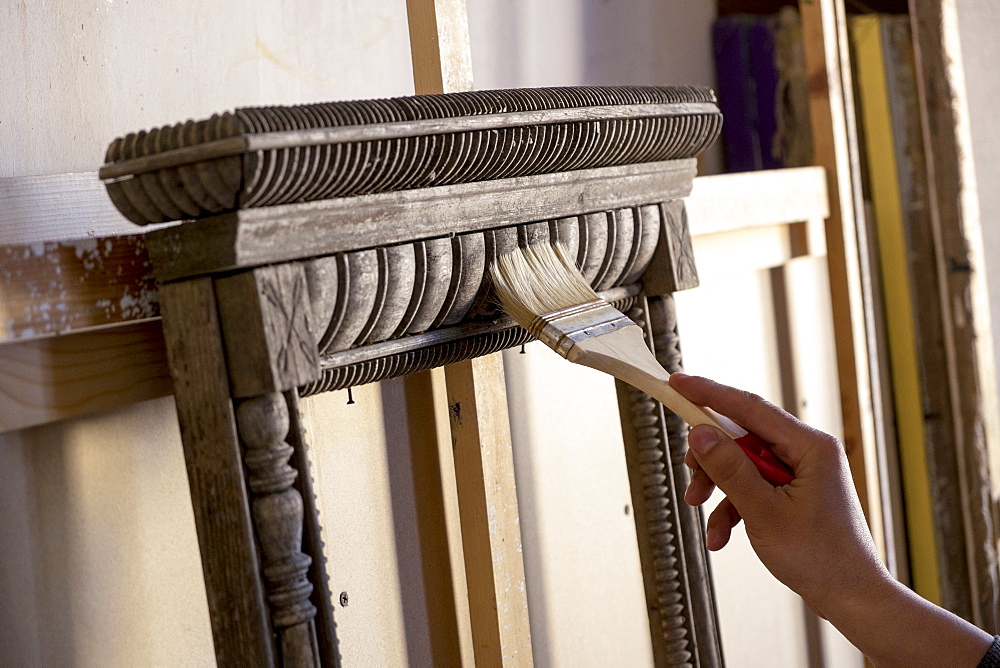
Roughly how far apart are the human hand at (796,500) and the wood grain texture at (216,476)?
0.28m

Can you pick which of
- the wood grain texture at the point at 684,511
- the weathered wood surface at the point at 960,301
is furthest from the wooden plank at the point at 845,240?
the wood grain texture at the point at 684,511

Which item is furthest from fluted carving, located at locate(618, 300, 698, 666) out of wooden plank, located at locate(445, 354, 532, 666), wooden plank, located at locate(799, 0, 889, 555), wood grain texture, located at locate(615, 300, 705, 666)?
wooden plank, located at locate(799, 0, 889, 555)

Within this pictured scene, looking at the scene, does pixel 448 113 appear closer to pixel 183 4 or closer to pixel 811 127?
pixel 183 4

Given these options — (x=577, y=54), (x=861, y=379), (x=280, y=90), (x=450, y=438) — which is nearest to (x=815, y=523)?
(x=450, y=438)

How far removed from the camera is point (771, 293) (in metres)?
1.28

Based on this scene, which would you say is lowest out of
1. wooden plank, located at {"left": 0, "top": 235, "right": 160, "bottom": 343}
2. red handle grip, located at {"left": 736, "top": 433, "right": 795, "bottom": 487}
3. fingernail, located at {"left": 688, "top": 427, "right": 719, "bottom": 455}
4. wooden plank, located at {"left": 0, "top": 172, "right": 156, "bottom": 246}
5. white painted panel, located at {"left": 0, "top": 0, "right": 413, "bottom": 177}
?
red handle grip, located at {"left": 736, "top": 433, "right": 795, "bottom": 487}

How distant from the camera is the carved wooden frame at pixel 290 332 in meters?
0.49

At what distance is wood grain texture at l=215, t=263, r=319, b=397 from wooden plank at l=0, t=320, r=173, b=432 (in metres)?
0.10

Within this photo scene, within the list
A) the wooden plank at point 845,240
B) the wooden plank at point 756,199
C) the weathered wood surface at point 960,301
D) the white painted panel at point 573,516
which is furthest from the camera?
the weathered wood surface at point 960,301

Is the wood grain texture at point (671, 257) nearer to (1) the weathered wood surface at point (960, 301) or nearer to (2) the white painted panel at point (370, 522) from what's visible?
(2) the white painted panel at point (370, 522)

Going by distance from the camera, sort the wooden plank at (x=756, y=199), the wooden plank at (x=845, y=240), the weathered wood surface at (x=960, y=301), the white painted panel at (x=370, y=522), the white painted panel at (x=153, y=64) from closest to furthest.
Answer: the white painted panel at (x=153, y=64), the white painted panel at (x=370, y=522), the wooden plank at (x=756, y=199), the wooden plank at (x=845, y=240), the weathered wood surface at (x=960, y=301)

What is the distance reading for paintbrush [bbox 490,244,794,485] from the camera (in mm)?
600

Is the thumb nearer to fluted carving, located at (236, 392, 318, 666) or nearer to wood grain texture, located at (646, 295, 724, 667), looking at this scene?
wood grain texture, located at (646, 295, 724, 667)

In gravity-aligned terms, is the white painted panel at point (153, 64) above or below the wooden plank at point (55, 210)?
above
